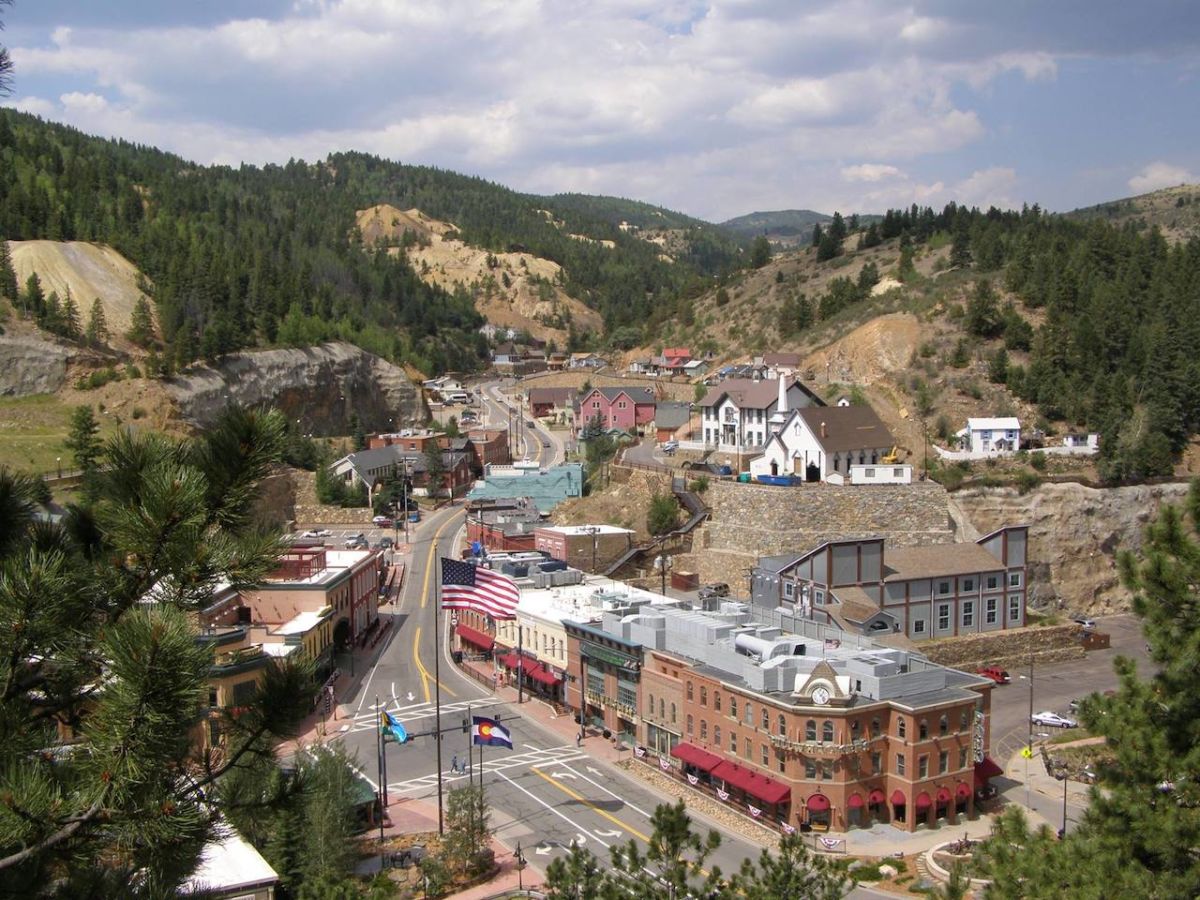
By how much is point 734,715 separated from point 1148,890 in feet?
66.8

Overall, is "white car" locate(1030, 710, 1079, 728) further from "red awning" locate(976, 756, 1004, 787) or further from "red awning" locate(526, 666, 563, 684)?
"red awning" locate(526, 666, 563, 684)

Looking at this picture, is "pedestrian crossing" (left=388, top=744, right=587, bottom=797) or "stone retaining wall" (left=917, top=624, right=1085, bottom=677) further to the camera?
"stone retaining wall" (left=917, top=624, right=1085, bottom=677)

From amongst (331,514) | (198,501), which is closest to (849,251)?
(331,514)

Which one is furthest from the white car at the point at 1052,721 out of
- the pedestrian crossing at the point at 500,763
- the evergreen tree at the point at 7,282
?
the evergreen tree at the point at 7,282

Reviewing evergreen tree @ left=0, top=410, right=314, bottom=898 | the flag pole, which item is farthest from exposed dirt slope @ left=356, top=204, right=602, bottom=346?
evergreen tree @ left=0, top=410, right=314, bottom=898

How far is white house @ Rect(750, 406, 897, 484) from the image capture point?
58844mm

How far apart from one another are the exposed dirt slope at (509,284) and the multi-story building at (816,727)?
139416 millimetres

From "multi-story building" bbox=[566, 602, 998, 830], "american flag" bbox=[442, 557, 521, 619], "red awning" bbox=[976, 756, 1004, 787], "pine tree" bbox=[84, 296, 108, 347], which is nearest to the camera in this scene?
"multi-story building" bbox=[566, 602, 998, 830]

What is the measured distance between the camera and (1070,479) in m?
62.8

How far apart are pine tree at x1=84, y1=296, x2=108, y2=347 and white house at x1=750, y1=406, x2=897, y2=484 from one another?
47.8 metres

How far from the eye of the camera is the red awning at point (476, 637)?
48.2 m

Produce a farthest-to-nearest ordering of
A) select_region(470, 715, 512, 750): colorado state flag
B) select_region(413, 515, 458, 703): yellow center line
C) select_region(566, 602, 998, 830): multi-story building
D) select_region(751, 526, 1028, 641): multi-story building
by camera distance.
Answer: select_region(751, 526, 1028, 641): multi-story building → select_region(413, 515, 458, 703): yellow center line → select_region(470, 715, 512, 750): colorado state flag → select_region(566, 602, 998, 830): multi-story building

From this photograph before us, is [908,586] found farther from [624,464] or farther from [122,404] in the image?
[122,404]

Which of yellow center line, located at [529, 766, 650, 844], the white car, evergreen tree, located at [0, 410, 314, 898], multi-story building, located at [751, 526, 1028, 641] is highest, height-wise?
evergreen tree, located at [0, 410, 314, 898]
